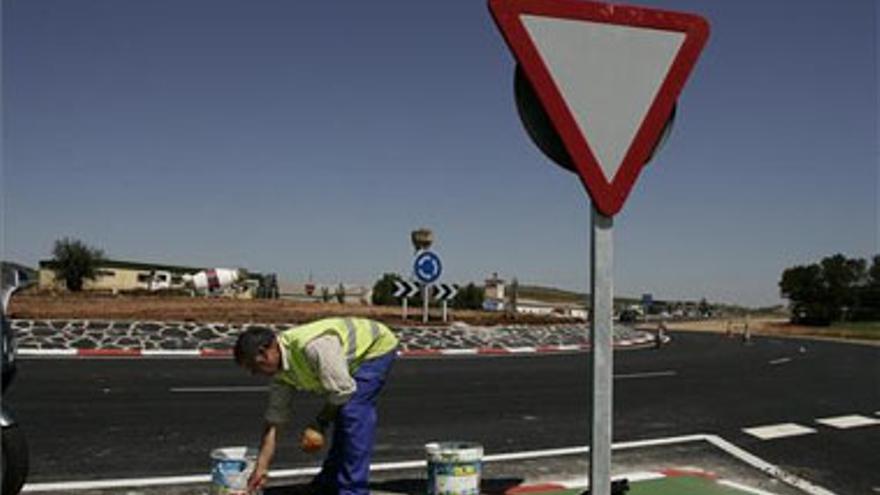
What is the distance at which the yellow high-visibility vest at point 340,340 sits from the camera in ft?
15.7

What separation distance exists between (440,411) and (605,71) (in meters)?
7.22

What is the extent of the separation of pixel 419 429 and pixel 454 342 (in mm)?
14370

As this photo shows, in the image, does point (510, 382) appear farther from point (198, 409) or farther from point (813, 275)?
point (813, 275)

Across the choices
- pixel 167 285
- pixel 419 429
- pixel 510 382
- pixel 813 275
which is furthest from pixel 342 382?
pixel 813 275

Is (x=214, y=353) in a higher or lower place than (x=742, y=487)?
higher

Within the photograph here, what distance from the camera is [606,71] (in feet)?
10.2

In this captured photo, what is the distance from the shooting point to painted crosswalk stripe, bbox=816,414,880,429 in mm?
9711

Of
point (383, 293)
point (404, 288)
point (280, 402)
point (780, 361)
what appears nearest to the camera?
point (280, 402)

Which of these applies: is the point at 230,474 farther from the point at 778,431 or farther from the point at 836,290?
the point at 836,290

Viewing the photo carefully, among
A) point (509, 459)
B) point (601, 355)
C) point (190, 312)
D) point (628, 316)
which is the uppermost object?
Result: point (628, 316)

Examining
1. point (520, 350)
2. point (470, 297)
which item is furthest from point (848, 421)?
point (470, 297)

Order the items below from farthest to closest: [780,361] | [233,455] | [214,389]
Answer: [780,361]
[214,389]
[233,455]

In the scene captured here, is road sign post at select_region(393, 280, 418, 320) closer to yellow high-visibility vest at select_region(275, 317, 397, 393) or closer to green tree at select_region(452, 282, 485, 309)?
yellow high-visibility vest at select_region(275, 317, 397, 393)

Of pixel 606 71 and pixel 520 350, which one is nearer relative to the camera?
pixel 606 71
